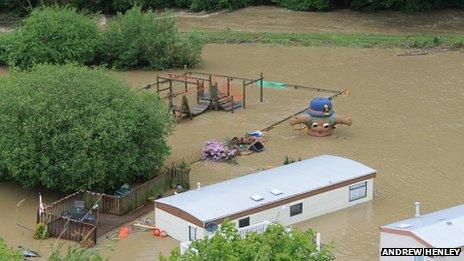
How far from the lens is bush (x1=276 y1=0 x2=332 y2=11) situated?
7919cm

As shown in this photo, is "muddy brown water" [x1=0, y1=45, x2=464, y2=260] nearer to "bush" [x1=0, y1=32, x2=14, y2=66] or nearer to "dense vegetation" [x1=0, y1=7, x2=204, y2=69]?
"dense vegetation" [x1=0, y1=7, x2=204, y2=69]

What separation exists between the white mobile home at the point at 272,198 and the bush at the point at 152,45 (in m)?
23.4

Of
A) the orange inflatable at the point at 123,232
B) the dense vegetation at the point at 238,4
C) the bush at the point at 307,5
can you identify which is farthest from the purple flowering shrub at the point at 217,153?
the bush at the point at 307,5

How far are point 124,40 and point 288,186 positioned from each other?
28.7 m

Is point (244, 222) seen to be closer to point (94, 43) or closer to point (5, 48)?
point (94, 43)

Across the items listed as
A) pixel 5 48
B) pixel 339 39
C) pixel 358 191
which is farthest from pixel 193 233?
pixel 339 39

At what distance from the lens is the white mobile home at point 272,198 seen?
3088cm

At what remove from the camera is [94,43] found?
5928cm

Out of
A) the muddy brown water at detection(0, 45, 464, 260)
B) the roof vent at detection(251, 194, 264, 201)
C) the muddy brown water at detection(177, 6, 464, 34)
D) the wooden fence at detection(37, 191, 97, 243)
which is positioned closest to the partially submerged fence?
the wooden fence at detection(37, 191, 97, 243)

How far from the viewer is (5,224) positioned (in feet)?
111

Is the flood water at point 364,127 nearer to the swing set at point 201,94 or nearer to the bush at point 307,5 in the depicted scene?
the swing set at point 201,94

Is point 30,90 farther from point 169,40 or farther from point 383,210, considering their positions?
point 169,40

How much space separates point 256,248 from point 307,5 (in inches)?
2397

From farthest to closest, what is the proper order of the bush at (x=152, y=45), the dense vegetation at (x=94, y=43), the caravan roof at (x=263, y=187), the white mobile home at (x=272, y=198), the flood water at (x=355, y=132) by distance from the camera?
the bush at (x=152, y=45) < the dense vegetation at (x=94, y=43) < the flood water at (x=355, y=132) < the caravan roof at (x=263, y=187) < the white mobile home at (x=272, y=198)
